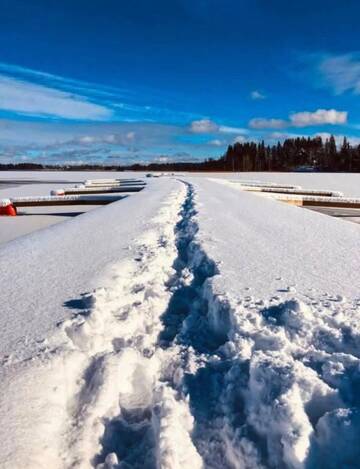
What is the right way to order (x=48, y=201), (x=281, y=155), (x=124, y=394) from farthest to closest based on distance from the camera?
1. (x=281, y=155)
2. (x=48, y=201)
3. (x=124, y=394)

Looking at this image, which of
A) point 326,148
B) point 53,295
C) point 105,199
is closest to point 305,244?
point 53,295

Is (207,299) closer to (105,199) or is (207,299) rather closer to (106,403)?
(106,403)

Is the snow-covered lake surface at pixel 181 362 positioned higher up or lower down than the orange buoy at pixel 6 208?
higher up

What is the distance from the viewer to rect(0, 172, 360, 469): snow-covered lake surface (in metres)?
1.63

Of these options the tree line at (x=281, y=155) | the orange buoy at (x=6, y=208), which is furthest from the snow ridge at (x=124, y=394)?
the tree line at (x=281, y=155)

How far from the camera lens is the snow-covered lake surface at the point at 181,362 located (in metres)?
1.63

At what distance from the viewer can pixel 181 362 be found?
2.31 m

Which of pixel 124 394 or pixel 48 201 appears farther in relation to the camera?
pixel 48 201

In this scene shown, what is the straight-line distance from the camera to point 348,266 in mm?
3863

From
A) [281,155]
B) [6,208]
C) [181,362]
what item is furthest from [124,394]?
[281,155]

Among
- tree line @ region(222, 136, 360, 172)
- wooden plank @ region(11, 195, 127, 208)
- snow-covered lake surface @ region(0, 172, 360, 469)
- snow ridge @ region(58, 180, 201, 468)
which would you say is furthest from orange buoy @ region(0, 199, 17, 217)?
tree line @ region(222, 136, 360, 172)

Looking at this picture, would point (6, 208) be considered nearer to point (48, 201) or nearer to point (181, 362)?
point (48, 201)

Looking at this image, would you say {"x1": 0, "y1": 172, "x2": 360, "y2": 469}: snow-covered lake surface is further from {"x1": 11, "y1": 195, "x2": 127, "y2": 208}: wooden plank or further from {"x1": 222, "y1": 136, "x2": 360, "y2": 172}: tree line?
{"x1": 222, "y1": 136, "x2": 360, "y2": 172}: tree line

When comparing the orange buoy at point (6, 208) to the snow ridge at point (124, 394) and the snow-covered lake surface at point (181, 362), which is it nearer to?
the snow-covered lake surface at point (181, 362)
